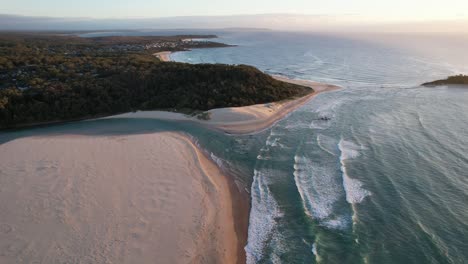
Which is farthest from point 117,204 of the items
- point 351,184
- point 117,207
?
point 351,184

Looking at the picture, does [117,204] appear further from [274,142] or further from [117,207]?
[274,142]

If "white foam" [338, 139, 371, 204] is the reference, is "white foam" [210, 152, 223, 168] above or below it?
below

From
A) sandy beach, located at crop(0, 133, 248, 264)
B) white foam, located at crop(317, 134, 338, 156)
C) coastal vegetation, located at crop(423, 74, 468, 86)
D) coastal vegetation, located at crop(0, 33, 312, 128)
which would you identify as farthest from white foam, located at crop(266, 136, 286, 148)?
coastal vegetation, located at crop(423, 74, 468, 86)

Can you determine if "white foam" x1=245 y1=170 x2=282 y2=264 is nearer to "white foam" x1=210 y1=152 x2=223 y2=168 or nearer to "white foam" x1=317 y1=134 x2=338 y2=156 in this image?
"white foam" x1=210 y1=152 x2=223 y2=168

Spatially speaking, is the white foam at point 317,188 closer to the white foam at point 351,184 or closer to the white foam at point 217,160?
the white foam at point 351,184

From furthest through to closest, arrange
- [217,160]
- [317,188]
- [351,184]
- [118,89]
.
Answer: [118,89] < [217,160] < [351,184] < [317,188]
